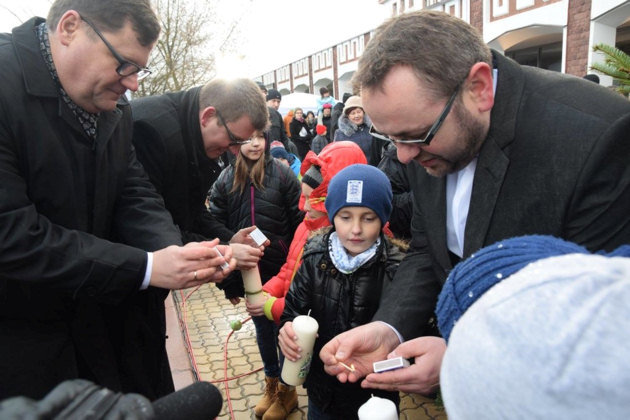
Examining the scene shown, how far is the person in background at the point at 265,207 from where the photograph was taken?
3584 millimetres

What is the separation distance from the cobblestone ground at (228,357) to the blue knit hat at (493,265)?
2923 mm

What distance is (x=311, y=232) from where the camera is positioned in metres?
2.97

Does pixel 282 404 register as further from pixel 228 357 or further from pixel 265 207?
pixel 265 207

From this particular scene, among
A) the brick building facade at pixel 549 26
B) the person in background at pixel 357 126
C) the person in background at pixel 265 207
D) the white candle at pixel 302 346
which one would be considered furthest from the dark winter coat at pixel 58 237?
the brick building facade at pixel 549 26

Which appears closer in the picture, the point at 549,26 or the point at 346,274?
the point at 346,274

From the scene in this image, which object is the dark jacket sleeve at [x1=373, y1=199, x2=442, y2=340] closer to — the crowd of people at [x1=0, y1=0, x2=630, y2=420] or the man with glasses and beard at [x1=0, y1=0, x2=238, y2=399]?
the crowd of people at [x1=0, y1=0, x2=630, y2=420]

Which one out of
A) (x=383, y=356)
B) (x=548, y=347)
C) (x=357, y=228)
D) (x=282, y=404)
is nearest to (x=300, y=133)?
(x=282, y=404)

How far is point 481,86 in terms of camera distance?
5.07 feet

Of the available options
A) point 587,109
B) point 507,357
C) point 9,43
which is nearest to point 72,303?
point 9,43

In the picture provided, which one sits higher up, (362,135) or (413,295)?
(362,135)

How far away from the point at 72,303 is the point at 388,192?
5.35 feet

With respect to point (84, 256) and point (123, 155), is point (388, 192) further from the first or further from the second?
point (84, 256)

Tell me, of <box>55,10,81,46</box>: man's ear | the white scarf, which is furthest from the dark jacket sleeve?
<box>55,10,81,46</box>: man's ear

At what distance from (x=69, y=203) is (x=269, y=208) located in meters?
2.00
